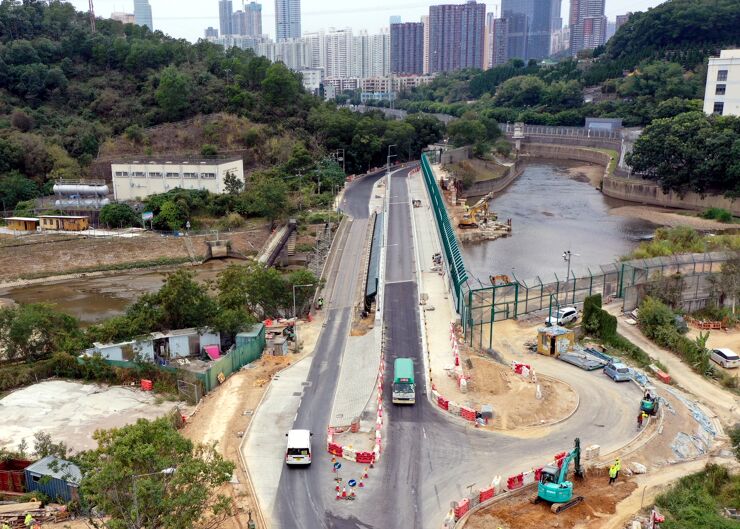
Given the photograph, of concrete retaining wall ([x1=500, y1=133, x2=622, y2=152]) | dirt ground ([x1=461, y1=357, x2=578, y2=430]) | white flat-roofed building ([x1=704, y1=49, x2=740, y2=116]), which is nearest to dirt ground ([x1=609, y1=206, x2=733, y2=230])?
white flat-roofed building ([x1=704, y1=49, x2=740, y2=116])

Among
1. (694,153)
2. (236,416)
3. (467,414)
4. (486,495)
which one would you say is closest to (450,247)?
(467,414)

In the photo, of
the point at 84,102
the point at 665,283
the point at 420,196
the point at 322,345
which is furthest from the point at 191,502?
the point at 84,102

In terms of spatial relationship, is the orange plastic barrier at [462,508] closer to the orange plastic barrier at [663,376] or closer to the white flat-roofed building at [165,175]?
the orange plastic barrier at [663,376]

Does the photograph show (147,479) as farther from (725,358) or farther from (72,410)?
(725,358)

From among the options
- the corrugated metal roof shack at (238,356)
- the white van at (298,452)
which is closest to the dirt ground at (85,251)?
the corrugated metal roof shack at (238,356)

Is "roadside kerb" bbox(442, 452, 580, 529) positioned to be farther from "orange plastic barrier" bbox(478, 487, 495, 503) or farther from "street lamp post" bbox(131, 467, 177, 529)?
"street lamp post" bbox(131, 467, 177, 529)
